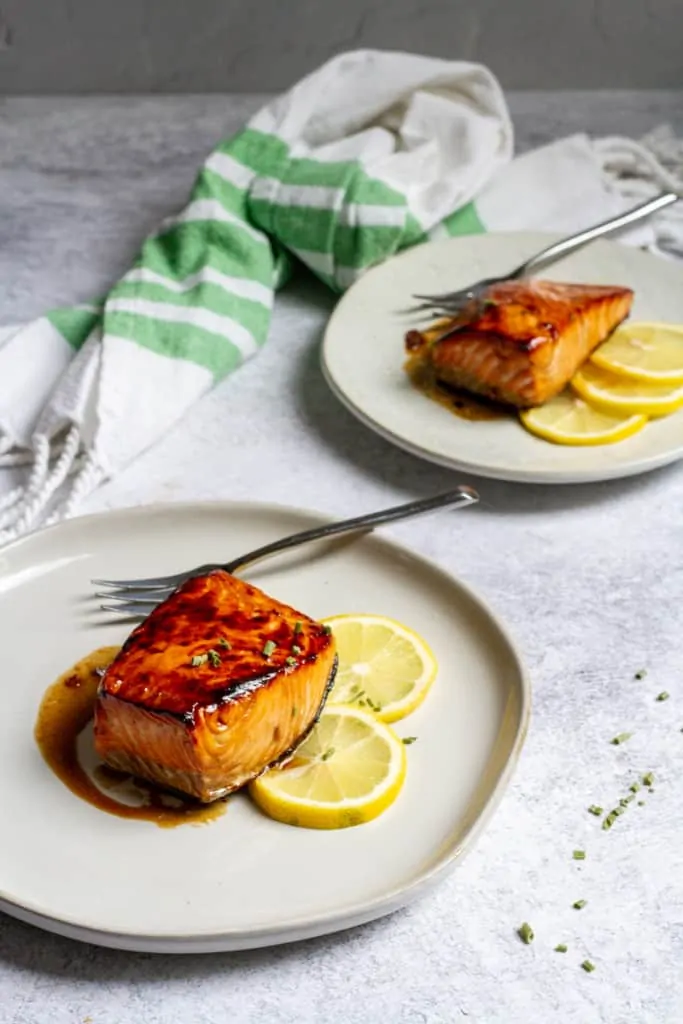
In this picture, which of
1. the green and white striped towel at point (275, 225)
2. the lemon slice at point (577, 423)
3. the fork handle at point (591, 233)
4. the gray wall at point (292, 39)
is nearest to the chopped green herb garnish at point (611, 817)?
the lemon slice at point (577, 423)

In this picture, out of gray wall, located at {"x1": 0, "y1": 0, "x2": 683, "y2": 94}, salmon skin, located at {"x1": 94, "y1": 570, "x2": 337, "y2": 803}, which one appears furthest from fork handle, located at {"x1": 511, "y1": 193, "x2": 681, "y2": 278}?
salmon skin, located at {"x1": 94, "y1": 570, "x2": 337, "y2": 803}

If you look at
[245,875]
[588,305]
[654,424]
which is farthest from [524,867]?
[588,305]

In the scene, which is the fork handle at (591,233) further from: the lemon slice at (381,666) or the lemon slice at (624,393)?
the lemon slice at (381,666)

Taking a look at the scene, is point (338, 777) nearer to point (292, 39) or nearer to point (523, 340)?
point (523, 340)

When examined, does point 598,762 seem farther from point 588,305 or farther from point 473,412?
point 588,305

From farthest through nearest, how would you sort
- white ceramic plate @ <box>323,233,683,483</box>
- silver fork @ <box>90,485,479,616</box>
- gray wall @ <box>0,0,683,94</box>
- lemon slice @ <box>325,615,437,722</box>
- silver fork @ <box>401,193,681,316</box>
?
1. gray wall @ <box>0,0,683,94</box>
2. silver fork @ <box>401,193,681,316</box>
3. white ceramic plate @ <box>323,233,683,483</box>
4. silver fork @ <box>90,485,479,616</box>
5. lemon slice @ <box>325,615,437,722</box>

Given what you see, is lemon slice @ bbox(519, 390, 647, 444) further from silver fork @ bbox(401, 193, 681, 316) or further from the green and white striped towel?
→ the green and white striped towel
